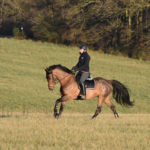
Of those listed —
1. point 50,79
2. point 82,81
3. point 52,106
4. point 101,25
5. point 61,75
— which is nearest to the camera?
point 50,79

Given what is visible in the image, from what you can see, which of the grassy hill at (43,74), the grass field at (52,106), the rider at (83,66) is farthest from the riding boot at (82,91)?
the grassy hill at (43,74)

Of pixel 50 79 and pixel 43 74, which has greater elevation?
pixel 50 79

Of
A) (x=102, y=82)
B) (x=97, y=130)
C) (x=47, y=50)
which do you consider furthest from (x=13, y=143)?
(x=47, y=50)

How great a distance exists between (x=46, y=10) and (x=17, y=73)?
22810 mm

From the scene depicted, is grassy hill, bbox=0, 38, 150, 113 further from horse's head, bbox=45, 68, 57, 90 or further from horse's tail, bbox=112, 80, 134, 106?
horse's head, bbox=45, 68, 57, 90

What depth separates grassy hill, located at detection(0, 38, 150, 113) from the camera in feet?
86.8

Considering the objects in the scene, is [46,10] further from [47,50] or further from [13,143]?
[13,143]

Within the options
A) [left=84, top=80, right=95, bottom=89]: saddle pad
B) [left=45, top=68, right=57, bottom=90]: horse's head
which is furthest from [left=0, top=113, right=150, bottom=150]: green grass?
[left=84, top=80, right=95, bottom=89]: saddle pad

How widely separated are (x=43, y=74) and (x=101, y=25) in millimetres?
14824

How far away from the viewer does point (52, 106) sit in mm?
25953

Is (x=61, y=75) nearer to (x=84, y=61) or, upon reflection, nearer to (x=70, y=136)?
(x=84, y=61)

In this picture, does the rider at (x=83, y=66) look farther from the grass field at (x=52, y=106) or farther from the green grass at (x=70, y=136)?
the green grass at (x=70, y=136)

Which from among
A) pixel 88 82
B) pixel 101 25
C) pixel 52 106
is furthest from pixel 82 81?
pixel 101 25

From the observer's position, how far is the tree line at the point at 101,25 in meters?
47.0
